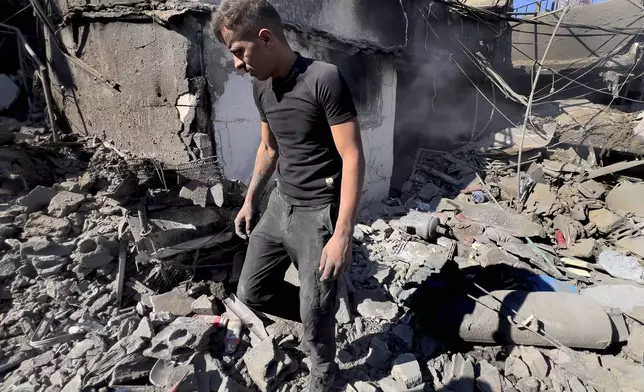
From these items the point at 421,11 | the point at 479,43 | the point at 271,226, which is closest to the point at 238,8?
the point at 271,226

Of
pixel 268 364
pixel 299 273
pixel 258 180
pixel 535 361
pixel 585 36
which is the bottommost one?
pixel 535 361

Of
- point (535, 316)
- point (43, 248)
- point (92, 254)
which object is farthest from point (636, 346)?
point (43, 248)

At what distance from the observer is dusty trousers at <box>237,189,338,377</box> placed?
2.28 meters

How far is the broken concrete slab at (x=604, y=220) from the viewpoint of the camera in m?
5.68

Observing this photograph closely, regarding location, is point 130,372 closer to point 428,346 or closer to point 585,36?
point 428,346

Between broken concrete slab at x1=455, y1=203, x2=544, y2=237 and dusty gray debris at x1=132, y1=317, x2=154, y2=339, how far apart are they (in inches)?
201

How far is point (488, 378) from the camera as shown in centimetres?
285

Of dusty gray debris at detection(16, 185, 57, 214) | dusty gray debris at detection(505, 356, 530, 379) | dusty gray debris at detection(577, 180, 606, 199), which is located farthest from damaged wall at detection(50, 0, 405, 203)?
dusty gray debris at detection(577, 180, 606, 199)

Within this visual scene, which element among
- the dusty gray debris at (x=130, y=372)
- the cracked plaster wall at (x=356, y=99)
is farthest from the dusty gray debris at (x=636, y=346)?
the cracked plaster wall at (x=356, y=99)

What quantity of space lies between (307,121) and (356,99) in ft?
14.3

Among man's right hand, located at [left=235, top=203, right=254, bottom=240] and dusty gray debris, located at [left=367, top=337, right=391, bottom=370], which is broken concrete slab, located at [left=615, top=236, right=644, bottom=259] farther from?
man's right hand, located at [left=235, top=203, right=254, bottom=240]

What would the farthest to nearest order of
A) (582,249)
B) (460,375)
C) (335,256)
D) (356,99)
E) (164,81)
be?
(356,99), (582,249), (164,81), (460,375), (335,256)

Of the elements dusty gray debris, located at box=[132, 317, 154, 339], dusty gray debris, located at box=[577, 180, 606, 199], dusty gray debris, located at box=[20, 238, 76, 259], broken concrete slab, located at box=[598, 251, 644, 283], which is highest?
dusty gray debris, located at box=[20, 238, 76, 259]

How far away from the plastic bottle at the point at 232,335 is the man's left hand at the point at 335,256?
4.35 ft
